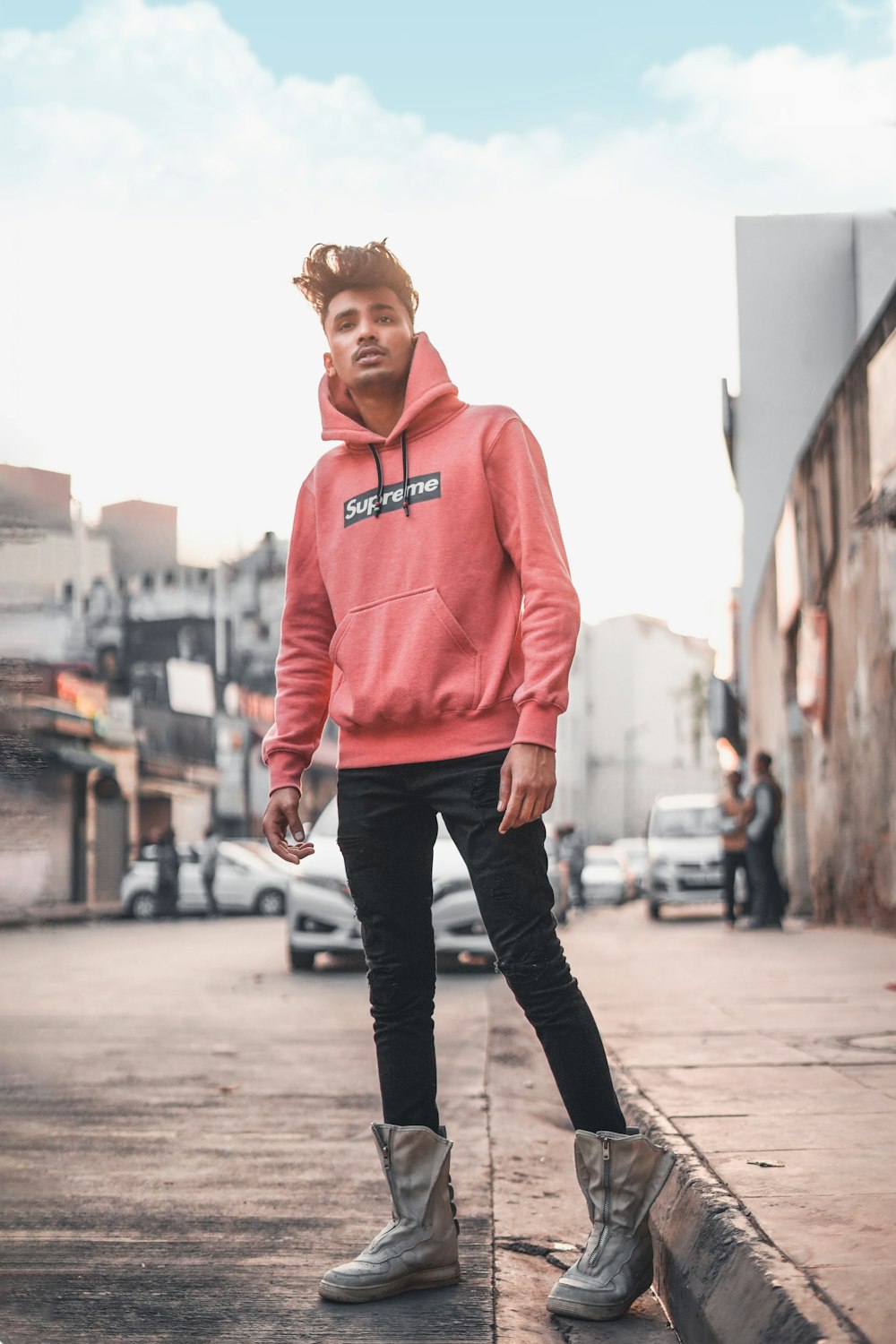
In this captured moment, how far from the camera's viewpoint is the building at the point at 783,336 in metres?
36.2

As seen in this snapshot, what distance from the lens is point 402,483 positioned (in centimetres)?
292

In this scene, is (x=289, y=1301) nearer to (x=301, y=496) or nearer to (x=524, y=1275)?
(x=524, y=1275)

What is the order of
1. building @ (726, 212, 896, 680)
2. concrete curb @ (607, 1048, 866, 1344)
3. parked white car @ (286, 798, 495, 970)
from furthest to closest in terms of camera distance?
building @ (726, 212, 896, 680) < parked white car @ (286, 798, 495, 970) < concrete curb @ (607, 1048, 866, 1344)

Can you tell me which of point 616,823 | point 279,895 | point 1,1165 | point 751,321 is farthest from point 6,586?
point 616,823

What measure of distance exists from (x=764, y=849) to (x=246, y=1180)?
10867 mm

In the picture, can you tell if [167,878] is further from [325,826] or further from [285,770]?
[285,770]

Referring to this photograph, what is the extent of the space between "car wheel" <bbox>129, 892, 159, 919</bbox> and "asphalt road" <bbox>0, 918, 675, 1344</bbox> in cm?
1806

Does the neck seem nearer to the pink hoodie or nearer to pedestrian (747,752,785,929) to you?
the pink hoodie

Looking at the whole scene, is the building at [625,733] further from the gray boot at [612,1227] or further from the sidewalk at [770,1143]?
the gray boot at [612,1227]

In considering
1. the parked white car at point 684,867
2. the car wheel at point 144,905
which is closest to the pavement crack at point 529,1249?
the parked white car at point 684,867

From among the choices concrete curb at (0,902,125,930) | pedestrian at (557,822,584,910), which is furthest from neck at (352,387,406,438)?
pedestrian at (557,822,584,910)

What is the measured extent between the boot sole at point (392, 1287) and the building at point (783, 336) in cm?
3378

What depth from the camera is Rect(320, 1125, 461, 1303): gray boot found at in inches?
108

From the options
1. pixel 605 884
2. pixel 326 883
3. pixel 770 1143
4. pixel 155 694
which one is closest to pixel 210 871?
pixel 605 884
